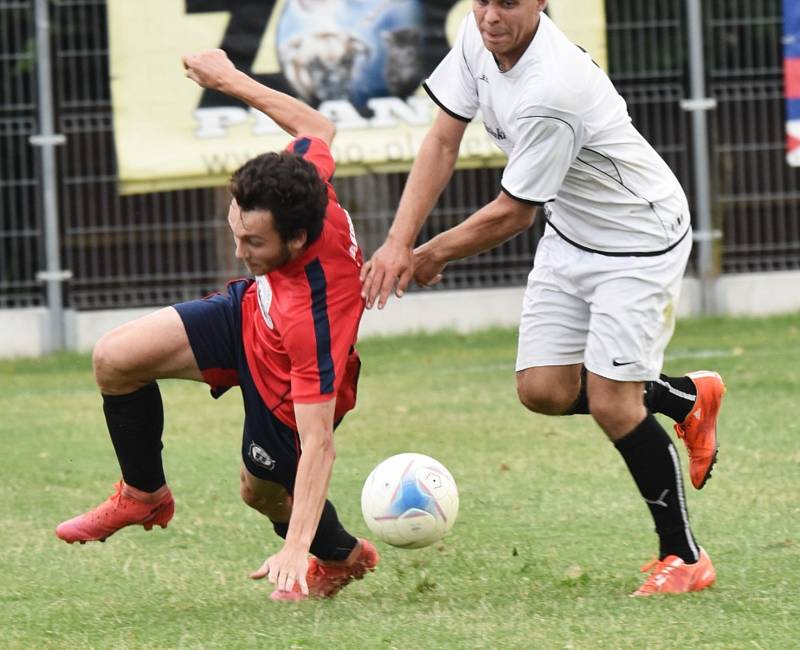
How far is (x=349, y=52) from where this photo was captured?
1236 centimetres

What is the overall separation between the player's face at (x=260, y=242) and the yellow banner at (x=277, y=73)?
783cm

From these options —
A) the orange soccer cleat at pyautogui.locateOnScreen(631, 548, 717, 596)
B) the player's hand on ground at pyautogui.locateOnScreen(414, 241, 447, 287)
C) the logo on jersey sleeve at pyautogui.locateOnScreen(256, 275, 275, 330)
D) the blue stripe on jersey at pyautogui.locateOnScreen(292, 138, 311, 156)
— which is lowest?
the orange soccer cleat at pyautogui.locateOnScreen(631, 548, 717, 596)

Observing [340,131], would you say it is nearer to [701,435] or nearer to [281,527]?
[701,435]

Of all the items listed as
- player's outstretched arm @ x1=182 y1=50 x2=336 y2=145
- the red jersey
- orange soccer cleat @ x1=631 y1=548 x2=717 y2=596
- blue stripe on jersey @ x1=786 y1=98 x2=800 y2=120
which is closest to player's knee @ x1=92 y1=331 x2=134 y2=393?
the red jersey

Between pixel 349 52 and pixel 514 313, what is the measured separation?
255cm

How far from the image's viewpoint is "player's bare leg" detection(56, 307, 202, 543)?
4.86 meters

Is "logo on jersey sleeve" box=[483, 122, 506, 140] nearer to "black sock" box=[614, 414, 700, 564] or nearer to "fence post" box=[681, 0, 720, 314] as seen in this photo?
"black sock" box=[614, 414, 700, 564]

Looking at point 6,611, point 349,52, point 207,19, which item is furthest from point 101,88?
point 6,611

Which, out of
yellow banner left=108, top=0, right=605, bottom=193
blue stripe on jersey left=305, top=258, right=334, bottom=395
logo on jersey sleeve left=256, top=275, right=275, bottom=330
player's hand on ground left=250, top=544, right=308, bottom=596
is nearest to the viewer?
player's hand on ground left=250, top=544, right=308, bottom=596

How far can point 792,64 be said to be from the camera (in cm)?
1261

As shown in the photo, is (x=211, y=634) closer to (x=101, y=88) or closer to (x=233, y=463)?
(x=233, y=463)

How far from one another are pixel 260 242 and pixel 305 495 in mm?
748

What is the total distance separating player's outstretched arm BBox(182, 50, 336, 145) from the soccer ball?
114 cm

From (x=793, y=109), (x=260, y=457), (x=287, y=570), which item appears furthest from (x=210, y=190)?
(x=287, y=570)
